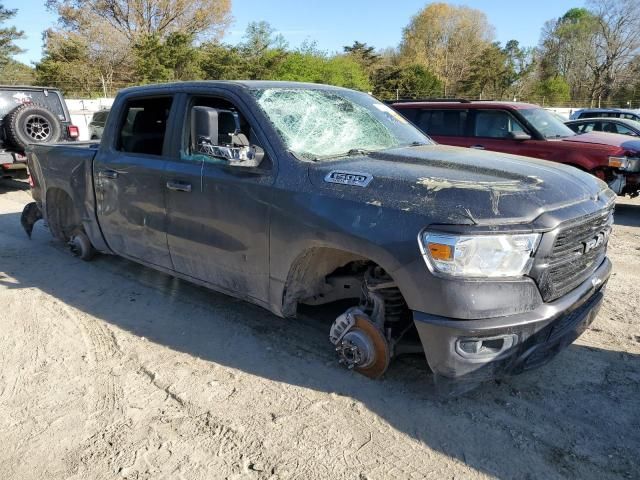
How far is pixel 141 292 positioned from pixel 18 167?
23.2 ft

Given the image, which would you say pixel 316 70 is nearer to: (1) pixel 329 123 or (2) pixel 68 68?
(2) pixel 68 68

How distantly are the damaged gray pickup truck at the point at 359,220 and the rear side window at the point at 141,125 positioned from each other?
0.02 metres

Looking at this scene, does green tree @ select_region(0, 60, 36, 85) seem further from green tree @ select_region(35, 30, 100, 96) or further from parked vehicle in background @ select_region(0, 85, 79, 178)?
parked vehicle in background @ select_region(0, 85, 79, 178)

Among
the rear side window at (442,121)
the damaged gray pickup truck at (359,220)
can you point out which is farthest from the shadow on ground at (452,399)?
the rear side window at (442,121)

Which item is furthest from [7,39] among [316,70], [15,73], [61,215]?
[61,215]

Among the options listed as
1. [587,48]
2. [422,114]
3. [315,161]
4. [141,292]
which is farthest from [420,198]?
[587,48]

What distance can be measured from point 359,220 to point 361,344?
0.83 metres

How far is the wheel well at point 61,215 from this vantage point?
6004 mm

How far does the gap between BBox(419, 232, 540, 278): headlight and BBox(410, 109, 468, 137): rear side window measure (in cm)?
676

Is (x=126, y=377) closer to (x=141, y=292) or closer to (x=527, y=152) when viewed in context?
(x=141, y=292)

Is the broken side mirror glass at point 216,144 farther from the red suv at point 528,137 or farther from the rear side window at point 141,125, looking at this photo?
the red suv at point 528,137

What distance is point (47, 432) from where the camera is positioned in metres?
2.88

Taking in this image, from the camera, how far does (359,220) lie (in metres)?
2.89

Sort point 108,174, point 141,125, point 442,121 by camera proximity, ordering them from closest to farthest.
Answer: point 108,174, point 141,125, point 442,121
